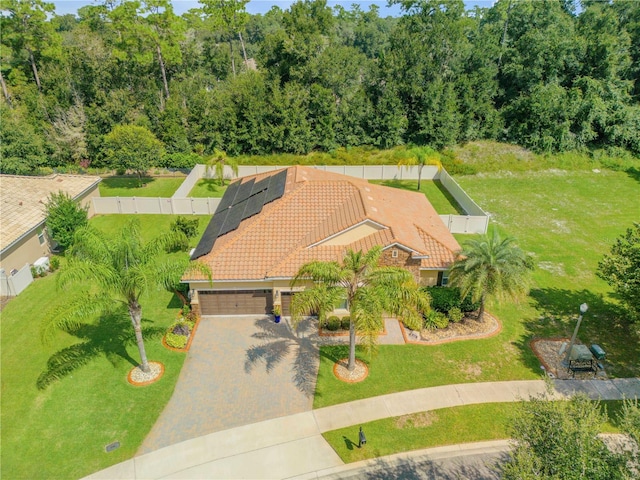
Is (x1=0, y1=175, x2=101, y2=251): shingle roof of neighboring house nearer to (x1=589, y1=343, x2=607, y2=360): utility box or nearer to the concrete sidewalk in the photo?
the concrete sidewalk

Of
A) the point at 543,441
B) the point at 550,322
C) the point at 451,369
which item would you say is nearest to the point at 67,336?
the point at 451,369

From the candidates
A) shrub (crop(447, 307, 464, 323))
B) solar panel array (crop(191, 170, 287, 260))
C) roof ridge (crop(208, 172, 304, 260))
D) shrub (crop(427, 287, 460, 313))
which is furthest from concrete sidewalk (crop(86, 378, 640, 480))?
solar panel array (crop(191, 170, 287, 260))

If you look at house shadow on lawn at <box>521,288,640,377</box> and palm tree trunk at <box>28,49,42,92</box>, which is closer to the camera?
house shadow on lawn at <box>521,288,640,377</box>

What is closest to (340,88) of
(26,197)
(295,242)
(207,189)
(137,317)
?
(207,189)

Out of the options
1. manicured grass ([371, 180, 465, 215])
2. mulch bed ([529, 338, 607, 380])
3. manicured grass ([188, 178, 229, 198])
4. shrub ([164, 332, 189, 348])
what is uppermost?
manicured grass ([188, 178, 229, 198])

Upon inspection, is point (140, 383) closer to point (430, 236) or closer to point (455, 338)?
point (455, 338)

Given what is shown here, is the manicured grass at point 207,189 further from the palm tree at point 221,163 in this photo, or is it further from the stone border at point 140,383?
the stone border at point 140,383

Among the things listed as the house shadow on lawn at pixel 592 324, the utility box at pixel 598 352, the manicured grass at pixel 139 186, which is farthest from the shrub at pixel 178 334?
the manicured grass at pixel 139 186
